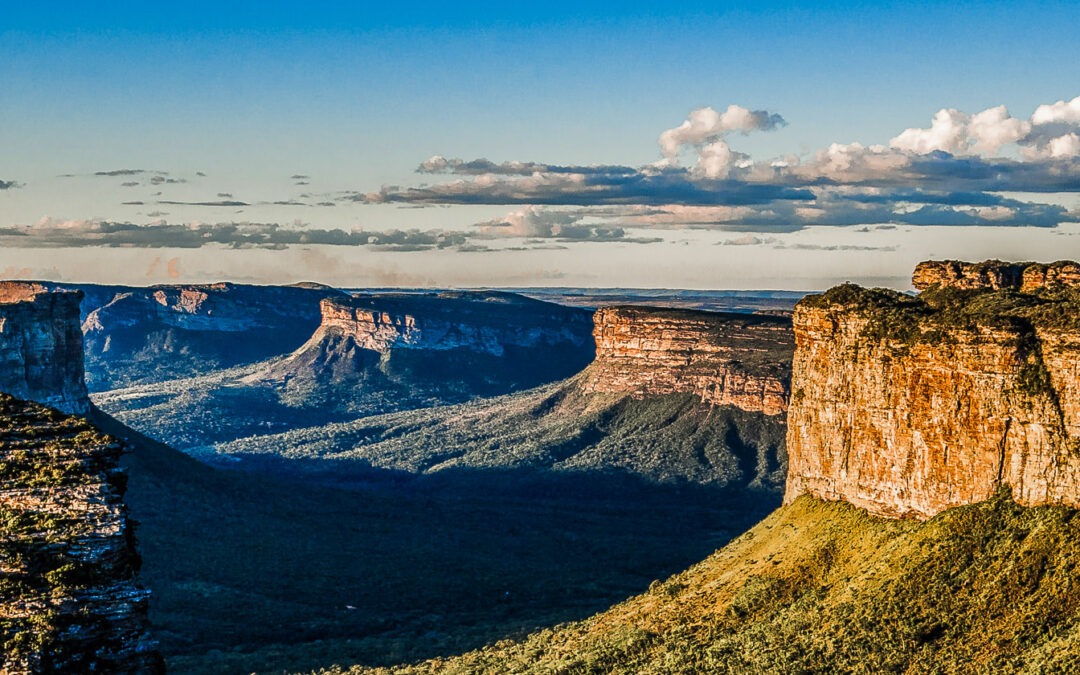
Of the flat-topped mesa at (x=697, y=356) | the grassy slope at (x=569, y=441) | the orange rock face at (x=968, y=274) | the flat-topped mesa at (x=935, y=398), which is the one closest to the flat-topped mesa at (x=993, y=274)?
the orange rock face at (x=968, y=274)

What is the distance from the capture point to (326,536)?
10544 centimetres

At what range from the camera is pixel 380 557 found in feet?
329

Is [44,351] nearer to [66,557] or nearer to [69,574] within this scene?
[66,557]

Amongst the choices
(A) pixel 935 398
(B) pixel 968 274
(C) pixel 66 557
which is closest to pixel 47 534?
(C) pixel 66 557

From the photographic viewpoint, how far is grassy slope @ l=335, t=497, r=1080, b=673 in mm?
44969

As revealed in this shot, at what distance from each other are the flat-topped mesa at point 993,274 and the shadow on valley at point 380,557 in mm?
28184

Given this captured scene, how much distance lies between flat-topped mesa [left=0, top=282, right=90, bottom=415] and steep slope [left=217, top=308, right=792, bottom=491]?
49.8m

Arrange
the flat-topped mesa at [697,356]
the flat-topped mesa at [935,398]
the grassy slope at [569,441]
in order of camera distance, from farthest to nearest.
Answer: the flat-topped mesa at [697,356]
the grassy slope at [569,441]
the flat-topped mesa at [935,398]

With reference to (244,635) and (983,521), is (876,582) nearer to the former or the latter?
(983,521)

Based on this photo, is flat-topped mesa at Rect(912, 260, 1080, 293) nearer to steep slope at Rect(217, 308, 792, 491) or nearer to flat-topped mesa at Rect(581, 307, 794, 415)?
steep slope at Rect(217, 308, 792, 491)

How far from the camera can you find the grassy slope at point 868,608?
44969 mm

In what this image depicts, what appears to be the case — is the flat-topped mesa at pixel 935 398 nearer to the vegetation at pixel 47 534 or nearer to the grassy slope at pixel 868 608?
the grassy slope at pixel 868 608

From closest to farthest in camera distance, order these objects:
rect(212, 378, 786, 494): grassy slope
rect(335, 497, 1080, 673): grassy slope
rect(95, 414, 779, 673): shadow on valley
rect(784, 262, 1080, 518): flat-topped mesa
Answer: rect(335, 497, 1080, 673): grassy slope, rect(784, 262, 1080, 518): flat-topped mesa, rect(95, 414, 779, 673): shadow on valley, rect(212, 378, 786, 494): grassy slope

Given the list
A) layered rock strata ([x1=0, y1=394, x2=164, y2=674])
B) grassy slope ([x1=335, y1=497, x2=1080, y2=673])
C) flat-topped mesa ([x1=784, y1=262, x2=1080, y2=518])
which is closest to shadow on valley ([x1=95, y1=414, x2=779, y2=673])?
grassy slope ([x1=335, y1=497, x2=1080, y2=673])
